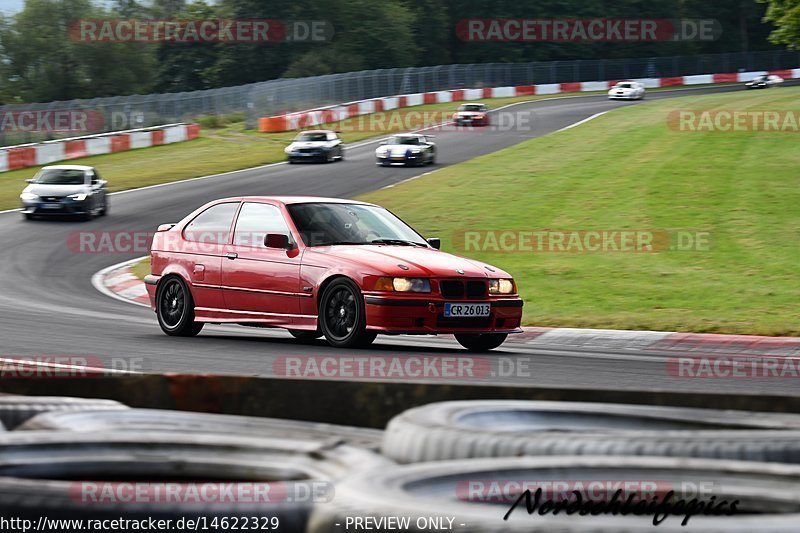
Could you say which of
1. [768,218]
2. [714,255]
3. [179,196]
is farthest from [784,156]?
[179,196]

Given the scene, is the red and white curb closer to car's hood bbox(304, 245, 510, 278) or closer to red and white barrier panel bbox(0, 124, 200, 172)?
car's hood bbox(304, 245, 510, 278)

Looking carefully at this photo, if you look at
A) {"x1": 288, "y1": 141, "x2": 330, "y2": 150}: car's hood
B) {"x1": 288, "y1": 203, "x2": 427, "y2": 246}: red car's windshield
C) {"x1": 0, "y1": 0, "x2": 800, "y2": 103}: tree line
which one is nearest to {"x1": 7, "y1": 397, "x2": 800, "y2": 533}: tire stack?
{"x1": 288, "y1": 203, "x2": 427, "y2": 246}: red car's windshield

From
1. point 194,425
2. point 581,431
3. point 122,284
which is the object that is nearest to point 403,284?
point 581,431

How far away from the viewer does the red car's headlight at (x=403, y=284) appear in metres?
10.7

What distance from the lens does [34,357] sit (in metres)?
10.1

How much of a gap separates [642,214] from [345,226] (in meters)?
13.1

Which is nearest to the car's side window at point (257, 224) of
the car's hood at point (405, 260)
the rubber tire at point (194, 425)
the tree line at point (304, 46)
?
the car's hood at point (405, 260)

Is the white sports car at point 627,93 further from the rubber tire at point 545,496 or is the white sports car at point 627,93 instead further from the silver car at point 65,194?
the rubber tire at point 545,496

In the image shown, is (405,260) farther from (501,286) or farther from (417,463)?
(417,463)

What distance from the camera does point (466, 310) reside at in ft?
36.4

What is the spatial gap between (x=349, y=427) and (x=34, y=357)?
5.59m

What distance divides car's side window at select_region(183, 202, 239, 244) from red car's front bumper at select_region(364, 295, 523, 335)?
2.15 m

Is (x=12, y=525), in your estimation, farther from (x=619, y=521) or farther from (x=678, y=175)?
(x=678, y=175)

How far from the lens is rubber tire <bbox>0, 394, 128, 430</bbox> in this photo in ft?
16.9
